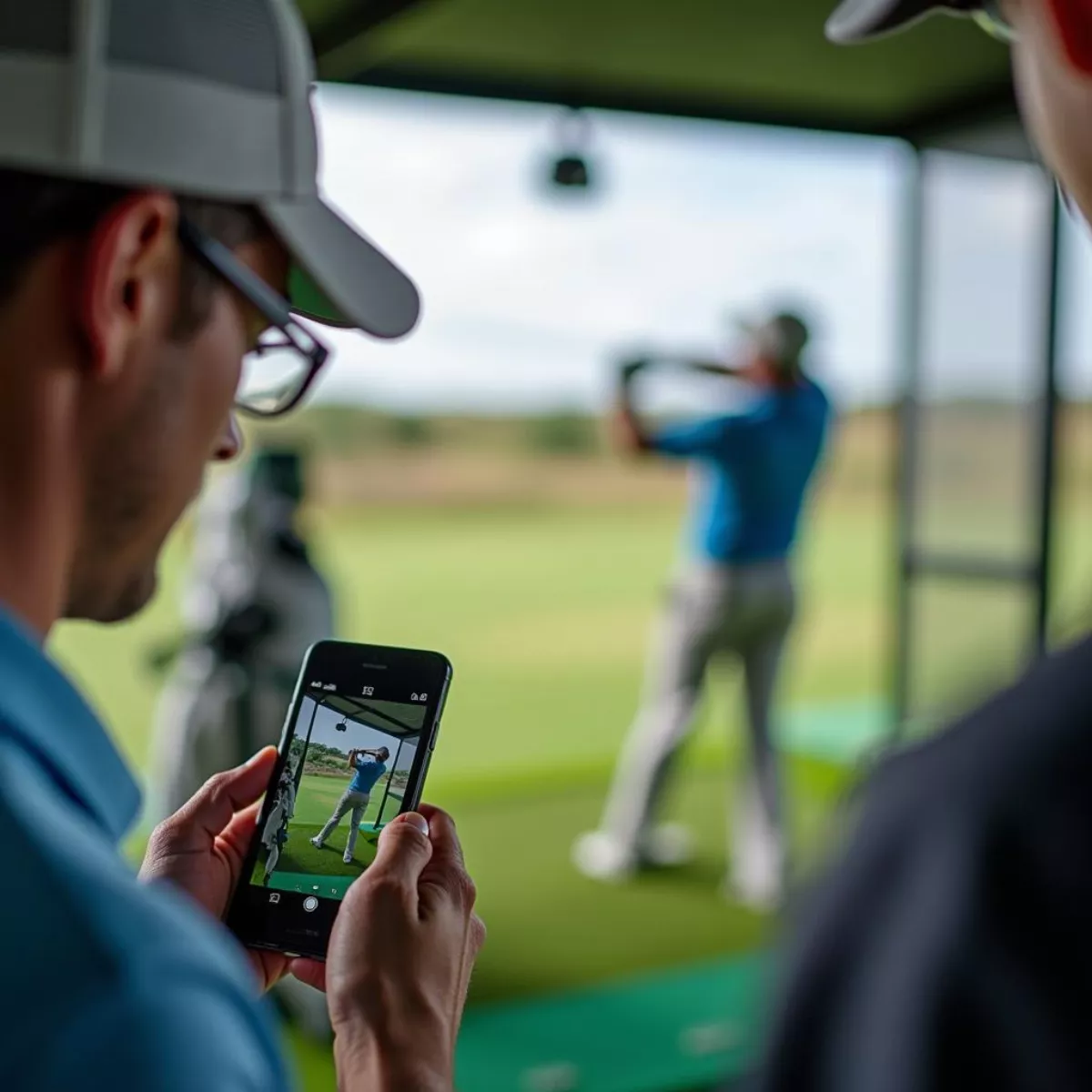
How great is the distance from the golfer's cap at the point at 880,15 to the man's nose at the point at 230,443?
369 mm

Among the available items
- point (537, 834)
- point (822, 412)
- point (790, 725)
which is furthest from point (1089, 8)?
point (790, 725)

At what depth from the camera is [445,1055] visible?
58 centimetres

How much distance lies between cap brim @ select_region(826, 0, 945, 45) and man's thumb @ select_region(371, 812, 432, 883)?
0.45 m

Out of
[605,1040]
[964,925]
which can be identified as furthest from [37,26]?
[605,1040]

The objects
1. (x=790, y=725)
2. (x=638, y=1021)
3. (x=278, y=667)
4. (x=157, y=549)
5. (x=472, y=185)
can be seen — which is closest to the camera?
(x=157, y=549)

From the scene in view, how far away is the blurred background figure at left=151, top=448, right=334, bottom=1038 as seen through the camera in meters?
2.12

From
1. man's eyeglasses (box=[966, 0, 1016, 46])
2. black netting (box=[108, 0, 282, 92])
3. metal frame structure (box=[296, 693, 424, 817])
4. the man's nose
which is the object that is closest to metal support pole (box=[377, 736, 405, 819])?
metal frame structure (box=[296, 693, 424, 817])

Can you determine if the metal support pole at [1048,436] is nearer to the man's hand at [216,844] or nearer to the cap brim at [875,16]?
the cap brim at [875,16]

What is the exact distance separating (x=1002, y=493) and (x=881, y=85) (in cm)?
135

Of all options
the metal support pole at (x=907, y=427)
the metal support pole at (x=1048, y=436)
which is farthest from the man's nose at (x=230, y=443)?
the metal support pole at (x=907, y=427)

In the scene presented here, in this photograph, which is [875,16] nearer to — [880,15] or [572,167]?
[880,15]

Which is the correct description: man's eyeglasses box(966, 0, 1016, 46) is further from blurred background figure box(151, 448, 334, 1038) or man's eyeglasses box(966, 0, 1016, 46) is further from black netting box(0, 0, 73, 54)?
blurred background figure box(151, 448, 334, 1038)

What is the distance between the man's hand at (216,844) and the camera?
67 centimetres

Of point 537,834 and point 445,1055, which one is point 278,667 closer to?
point 445,1055
